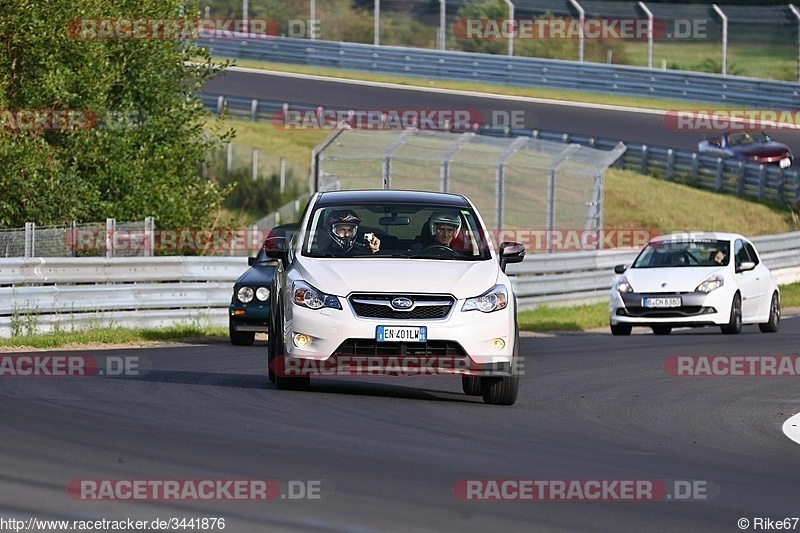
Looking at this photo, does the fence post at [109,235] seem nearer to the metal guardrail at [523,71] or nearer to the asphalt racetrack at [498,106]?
the asphalt racetrack at [498,106]

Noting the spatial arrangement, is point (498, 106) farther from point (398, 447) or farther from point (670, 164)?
point (398, 447)

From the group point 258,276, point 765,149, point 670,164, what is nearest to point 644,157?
point 670,164

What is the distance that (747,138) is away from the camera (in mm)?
40938

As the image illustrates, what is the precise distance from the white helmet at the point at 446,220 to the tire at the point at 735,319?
1010 centimetres

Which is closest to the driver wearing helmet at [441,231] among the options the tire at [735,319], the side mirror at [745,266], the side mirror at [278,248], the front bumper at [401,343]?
the front bumper at [401,343]

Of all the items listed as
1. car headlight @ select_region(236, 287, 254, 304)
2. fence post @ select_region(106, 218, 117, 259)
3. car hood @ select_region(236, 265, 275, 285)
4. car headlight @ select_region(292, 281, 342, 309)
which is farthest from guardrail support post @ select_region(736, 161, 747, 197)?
car headlight @ select_region(292, 281, 342, 309)

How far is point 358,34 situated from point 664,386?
3251 cm

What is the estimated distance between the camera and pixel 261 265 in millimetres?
19672

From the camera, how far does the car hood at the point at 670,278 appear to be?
21.1m

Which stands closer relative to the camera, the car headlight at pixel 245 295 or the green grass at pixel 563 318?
the car headlight at pixel 245 295

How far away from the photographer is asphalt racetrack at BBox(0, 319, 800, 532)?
6770mm

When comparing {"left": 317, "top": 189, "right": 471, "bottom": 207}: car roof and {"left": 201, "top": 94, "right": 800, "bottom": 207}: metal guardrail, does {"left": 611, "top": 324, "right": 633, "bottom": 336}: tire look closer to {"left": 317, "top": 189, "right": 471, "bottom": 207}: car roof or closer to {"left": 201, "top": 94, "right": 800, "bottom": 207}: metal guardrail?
{"left": 317, "top": 189, "right": 471, "bottom": 207}: car roof

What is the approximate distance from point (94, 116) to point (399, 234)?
48.7 ft

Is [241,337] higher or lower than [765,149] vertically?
higher
